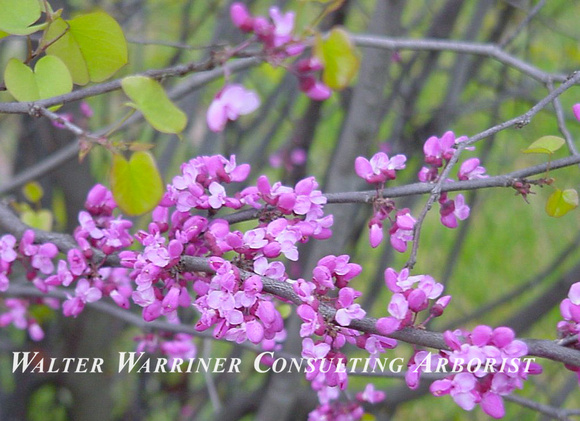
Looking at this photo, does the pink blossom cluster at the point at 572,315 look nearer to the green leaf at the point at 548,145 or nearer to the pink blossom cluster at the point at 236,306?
the green leaf at the point at 548,145

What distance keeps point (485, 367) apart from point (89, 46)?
486 millimetres

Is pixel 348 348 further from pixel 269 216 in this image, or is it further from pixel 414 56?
pixel 269 216

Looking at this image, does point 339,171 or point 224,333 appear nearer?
point 224,333

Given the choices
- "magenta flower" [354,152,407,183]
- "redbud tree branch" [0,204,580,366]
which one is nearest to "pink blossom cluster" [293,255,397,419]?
"redbud tree branch" [0,204,580,366]

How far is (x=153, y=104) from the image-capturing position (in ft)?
1.60

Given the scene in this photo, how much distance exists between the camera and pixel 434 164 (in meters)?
0.72

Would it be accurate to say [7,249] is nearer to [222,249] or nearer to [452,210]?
[222,249]

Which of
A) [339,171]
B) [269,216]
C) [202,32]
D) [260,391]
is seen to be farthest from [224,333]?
[202,32]

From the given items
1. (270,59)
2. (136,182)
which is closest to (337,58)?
(270,59)

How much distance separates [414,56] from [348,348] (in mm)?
838

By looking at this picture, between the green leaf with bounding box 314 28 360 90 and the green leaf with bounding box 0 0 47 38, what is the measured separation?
0.29 metres

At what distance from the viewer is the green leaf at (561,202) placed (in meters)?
0.66

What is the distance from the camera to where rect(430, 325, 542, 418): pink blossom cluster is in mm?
545

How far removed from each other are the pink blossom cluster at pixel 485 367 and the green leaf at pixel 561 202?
0.59 ft
